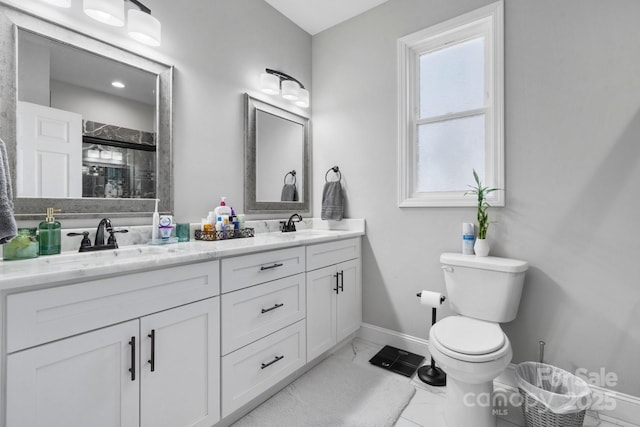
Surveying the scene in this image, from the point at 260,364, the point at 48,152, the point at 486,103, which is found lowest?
the point at 260,364

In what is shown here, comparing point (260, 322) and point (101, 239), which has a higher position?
point (101, 239)

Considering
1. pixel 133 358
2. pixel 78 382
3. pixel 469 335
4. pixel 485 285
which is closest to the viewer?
pixel 78 382

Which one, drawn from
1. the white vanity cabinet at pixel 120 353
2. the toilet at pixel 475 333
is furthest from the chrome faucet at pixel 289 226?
the toilet at pixel 475 333

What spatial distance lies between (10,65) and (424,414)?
252 centimetres

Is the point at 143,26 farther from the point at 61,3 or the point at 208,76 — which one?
the point at 208,76

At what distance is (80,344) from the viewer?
3.00 feet

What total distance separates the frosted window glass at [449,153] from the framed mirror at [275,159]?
1.00 meters

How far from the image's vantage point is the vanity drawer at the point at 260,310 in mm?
1348

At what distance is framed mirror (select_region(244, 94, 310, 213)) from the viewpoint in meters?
2.14

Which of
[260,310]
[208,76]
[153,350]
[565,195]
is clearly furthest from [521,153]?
[153,350]

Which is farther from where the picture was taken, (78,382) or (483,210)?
(483,210)

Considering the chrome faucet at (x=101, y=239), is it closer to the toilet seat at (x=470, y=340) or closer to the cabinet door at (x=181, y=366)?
the cabinet door at (x=181, y=366)

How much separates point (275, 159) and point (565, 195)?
1917 millimetres

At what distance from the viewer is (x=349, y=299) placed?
7.23 ft
